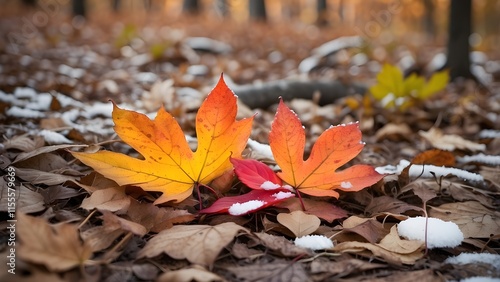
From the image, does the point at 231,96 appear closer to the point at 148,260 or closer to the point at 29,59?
the point at 148,260

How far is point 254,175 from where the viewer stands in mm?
1027

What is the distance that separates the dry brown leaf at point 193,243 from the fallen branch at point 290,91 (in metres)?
1.52

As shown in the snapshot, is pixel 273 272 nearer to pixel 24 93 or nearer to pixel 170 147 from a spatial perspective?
pixel 170 147

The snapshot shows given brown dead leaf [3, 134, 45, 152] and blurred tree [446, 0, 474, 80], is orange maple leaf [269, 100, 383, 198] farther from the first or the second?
blurred tree [446, 0, 474, 80]

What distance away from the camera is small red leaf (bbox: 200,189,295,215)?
98 cm

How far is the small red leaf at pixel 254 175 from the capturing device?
101 cm

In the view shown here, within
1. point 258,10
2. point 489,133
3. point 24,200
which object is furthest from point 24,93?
point 258,10

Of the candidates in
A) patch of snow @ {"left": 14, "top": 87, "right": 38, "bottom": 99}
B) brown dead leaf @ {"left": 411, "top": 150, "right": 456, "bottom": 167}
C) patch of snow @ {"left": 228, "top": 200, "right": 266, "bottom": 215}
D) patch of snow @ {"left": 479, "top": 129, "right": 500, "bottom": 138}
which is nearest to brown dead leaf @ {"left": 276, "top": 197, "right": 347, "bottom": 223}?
patch of snow @ {"left": 228, "top": 200, "right": 266, "bottom": 215}

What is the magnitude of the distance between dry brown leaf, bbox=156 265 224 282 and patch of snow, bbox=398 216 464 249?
490 millimetres

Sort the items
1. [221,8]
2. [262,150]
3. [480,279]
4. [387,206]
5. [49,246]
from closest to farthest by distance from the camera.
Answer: [49,246] → [480,279] → [387,206] → [262,150] → [221,8]

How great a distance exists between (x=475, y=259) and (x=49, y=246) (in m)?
0.87

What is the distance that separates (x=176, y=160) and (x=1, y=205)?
1.31ft

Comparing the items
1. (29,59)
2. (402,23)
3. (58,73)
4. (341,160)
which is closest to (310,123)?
(341,160)

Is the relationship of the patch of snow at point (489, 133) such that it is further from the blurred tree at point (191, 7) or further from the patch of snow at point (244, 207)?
the blurred tree at point (191, 7)
